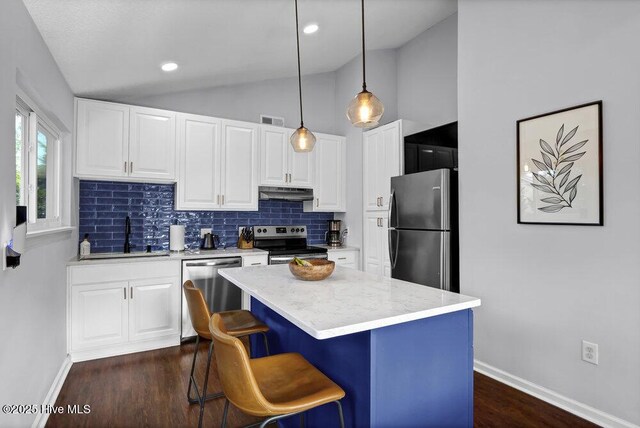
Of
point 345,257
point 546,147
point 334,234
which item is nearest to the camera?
point 546,147

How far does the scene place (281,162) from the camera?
4441 mm

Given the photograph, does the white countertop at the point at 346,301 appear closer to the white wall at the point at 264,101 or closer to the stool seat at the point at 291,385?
the stool seat at the point at 291,385

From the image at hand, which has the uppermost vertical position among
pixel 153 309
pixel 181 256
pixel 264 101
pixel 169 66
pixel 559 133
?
pixel 264 101

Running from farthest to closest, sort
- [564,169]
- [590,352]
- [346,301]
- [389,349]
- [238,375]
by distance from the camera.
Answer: [564,169], [590,352], [346,301], [389,349], [238,375]

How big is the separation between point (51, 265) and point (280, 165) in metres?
2.51

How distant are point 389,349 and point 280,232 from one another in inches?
130

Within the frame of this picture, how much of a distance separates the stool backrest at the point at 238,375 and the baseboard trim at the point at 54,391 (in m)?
1.56

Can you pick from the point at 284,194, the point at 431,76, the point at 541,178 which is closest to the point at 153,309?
the point at 284,194

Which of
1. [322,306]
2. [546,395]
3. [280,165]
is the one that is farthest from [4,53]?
[546,395]

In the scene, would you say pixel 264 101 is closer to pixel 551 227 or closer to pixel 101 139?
pixel 101 139

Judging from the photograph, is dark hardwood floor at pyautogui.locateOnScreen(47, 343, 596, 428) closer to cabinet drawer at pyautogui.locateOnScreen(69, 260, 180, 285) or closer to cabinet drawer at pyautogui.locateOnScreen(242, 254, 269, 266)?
cabinet drawer at pyautogui.locateOnScreen(69, 260, 180, 285)

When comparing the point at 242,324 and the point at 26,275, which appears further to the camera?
the point at 242,324

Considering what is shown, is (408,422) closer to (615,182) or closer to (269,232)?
(615,182)

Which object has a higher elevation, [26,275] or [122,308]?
[26,275]
